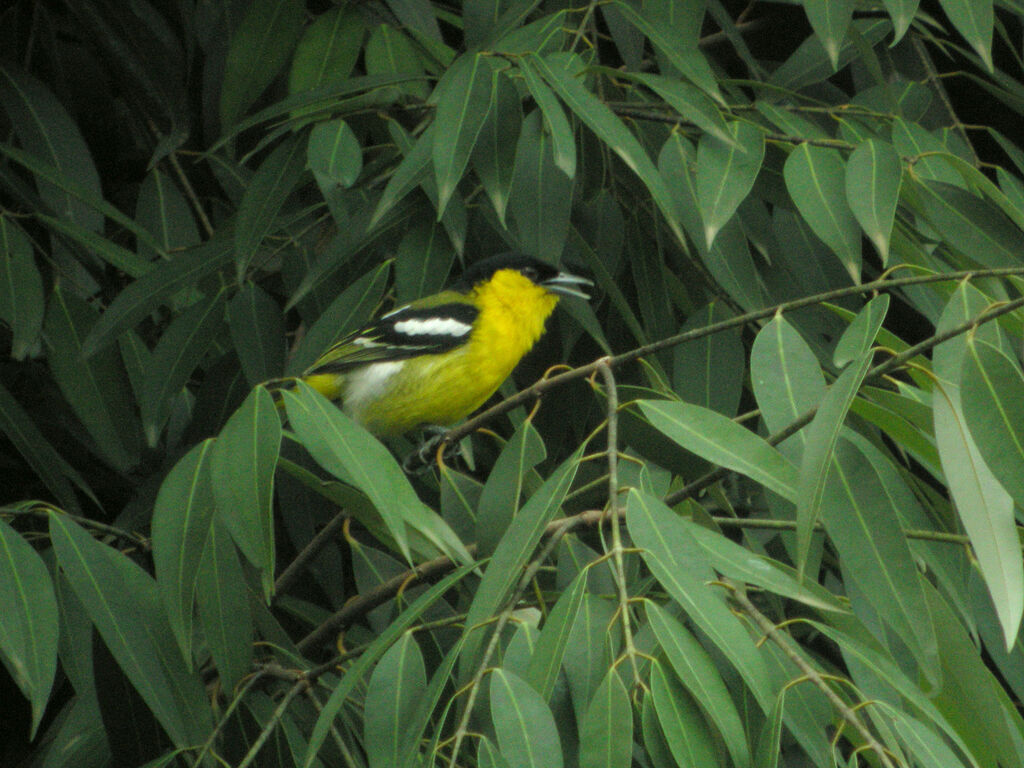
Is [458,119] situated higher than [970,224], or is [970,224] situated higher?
[458,119]

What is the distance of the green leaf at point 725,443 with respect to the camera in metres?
1.58

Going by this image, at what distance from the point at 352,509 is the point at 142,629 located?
1.31 feet

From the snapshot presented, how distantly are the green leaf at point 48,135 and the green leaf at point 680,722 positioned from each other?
2.48 metres

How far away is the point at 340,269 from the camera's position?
10.2 ft

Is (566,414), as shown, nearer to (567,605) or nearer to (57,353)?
(57,353)

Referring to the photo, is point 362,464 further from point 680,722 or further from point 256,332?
point 256,332

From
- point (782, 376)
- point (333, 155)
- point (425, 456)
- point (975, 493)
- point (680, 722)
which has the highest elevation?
point (333, 155)

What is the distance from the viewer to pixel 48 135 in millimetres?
3365

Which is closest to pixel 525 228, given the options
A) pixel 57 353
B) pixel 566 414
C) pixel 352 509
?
pixel 566 414

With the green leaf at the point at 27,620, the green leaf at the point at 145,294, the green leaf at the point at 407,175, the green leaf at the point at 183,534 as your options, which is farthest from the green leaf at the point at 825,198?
the green leaf at the point at 27,620

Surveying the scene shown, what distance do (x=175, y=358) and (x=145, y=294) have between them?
0.16m

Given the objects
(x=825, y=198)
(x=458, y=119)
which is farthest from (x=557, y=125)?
(x=825, y=198)

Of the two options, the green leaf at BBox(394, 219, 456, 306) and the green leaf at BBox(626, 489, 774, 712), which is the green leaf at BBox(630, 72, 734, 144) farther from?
the green leaf at BBox(626, 489, 774, 712)

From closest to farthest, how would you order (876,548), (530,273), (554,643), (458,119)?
(554,643), (876,548), (458,119), (530,273)
